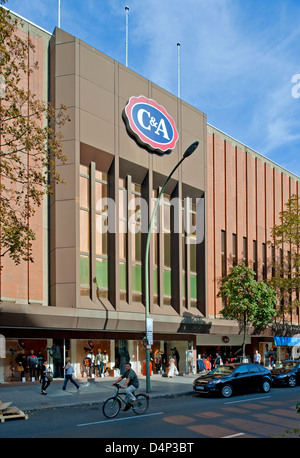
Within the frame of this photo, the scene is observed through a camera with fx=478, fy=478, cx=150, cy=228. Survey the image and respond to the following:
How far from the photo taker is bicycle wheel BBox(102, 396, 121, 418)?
1377 cm

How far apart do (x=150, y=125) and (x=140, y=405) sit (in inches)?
783

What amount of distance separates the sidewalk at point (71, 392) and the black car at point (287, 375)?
439cm

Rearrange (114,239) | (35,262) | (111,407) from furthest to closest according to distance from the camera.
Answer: (114,239)
(35,262)
(111,407)

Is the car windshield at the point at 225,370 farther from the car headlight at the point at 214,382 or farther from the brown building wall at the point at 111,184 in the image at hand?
the brown building wall at the point at 111,184

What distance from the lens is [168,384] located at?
24.5 m

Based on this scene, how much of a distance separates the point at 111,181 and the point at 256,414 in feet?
56.8

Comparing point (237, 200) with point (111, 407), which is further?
point (237, 200)

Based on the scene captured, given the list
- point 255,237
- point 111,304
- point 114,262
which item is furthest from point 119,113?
point 255,237

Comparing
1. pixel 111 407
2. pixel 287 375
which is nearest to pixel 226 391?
pixel 287 375

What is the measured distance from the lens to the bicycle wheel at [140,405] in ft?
47.1

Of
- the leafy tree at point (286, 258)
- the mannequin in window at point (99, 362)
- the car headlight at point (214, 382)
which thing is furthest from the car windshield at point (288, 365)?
the leafy tree at point (286, 258)

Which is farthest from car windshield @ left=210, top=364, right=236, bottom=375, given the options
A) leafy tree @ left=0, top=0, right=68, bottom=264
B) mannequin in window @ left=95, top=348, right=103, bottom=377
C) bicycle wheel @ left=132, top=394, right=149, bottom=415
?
leafy tree @ left=0, top=0, right=68, bottom=264

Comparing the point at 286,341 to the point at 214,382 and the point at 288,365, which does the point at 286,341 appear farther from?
the point at 214,382

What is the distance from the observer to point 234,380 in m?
19.3
